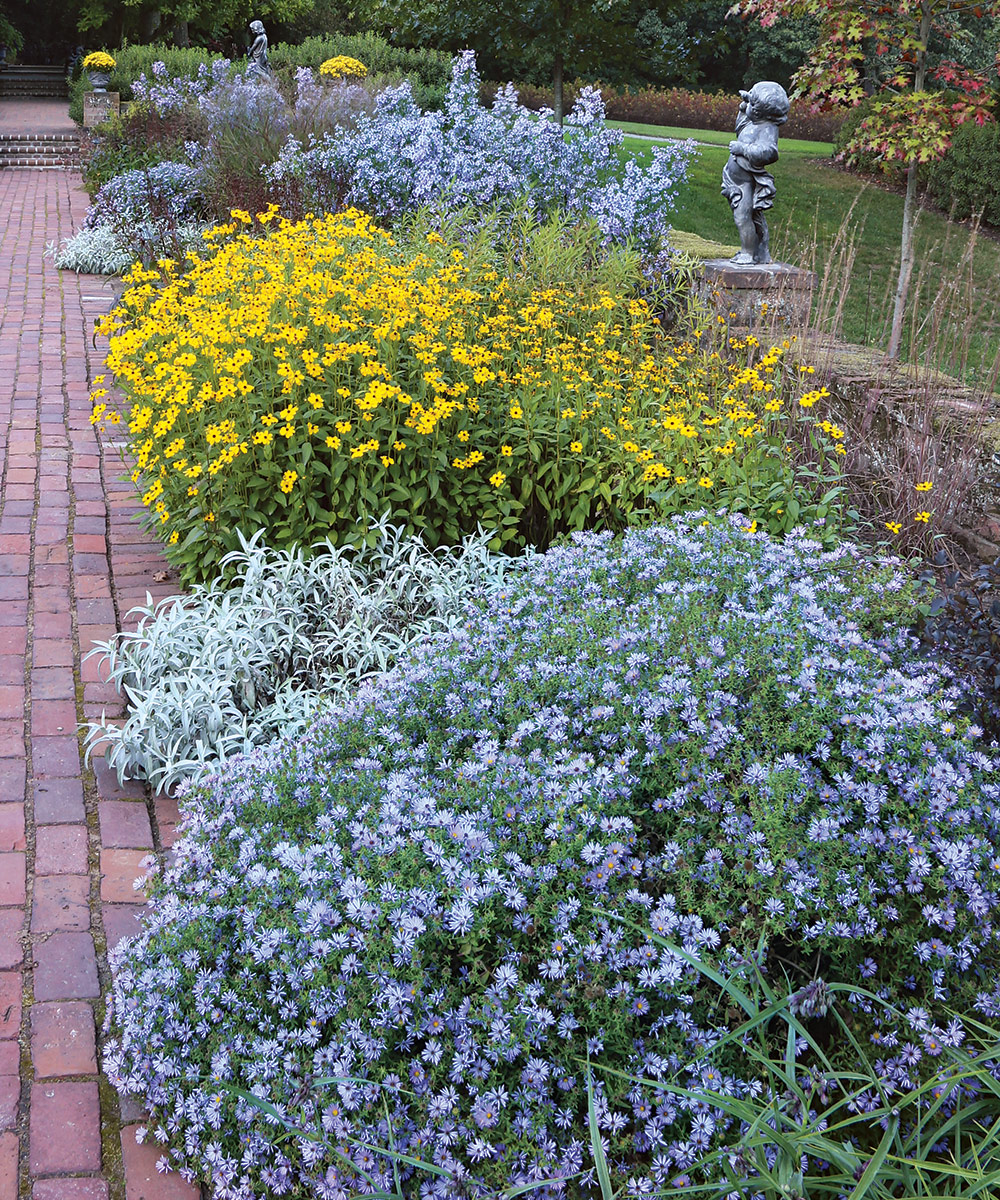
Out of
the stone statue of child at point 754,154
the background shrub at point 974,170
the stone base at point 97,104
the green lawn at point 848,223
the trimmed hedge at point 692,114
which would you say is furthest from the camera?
the trimmed hedge at point 692,114

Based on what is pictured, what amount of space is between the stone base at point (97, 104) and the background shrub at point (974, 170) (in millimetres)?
13511

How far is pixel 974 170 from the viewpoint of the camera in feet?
53.1

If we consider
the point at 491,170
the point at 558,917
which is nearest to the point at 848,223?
the point at 491,170

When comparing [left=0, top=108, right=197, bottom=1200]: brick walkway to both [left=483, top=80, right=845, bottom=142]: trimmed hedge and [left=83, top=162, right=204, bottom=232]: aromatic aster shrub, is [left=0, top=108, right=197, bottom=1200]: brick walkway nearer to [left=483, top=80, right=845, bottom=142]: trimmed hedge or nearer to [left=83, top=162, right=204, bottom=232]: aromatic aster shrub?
[left=83, top=162, right=204, bottom=232]: aromatic aster shrub

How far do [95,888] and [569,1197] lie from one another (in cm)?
150

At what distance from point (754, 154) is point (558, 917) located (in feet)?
17.0

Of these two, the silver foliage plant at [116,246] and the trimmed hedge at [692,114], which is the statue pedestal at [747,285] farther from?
→ the trimmed hedge at [692,114]

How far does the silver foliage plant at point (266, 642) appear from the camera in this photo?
3.02 m

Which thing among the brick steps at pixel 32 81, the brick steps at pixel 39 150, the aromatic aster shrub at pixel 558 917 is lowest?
the aromatic aster shrub at pixel 558 917

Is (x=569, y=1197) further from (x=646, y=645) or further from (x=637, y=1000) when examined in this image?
(x=646, y=645)

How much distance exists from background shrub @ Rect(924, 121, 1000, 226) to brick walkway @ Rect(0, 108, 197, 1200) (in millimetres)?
14680

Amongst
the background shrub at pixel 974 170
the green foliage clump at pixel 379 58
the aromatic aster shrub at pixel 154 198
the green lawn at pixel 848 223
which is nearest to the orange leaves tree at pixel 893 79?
the green lawn at pixel 848 223

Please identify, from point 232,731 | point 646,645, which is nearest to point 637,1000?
point 646,645

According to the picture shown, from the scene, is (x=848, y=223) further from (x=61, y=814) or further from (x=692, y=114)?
(x=692, y=114)
